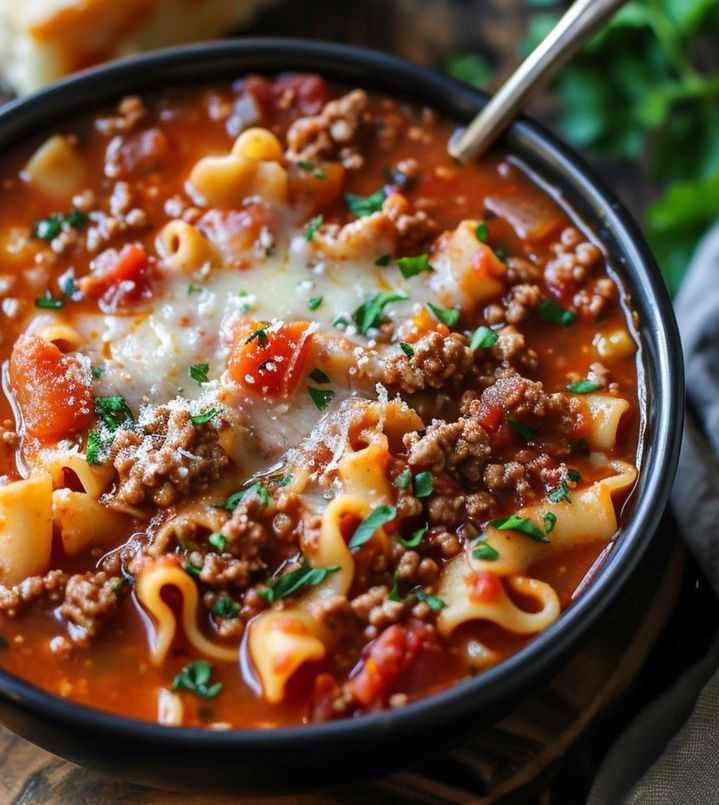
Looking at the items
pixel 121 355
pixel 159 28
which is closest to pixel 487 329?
pixel 121 355

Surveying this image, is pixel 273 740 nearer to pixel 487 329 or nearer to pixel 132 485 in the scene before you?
pixel 132 485

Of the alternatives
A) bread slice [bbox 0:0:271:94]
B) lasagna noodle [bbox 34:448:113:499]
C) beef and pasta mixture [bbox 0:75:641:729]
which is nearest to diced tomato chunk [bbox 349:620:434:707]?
beef and pasta mixture [bbox 0:75:641:729]

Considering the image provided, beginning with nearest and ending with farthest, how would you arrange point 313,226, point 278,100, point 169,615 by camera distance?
point 169,615
point 313,226
point 278,100

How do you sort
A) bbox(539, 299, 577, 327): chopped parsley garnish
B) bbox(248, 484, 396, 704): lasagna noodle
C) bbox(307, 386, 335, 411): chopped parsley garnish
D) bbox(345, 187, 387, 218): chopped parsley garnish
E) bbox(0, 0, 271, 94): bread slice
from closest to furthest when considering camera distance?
bbox(248, 484, 396, 704): lasagna noodle → bbox(307, 386, 335, 411): chopped parsley garnish → bbox(539, 299, 577, 327): chopped parsley garnish → bbox(345, 187, 387, 218): chopped parsley garnish → bbox(0, 0, 271, 94): bread slice

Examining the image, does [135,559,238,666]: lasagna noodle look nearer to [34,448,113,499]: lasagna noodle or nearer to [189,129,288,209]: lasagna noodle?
[34,448,113,499]: lasagna noodle

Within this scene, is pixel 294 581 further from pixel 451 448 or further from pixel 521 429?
pixel 521 429

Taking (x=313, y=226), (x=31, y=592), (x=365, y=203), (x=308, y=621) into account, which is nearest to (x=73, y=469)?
(x=31, y=592)
